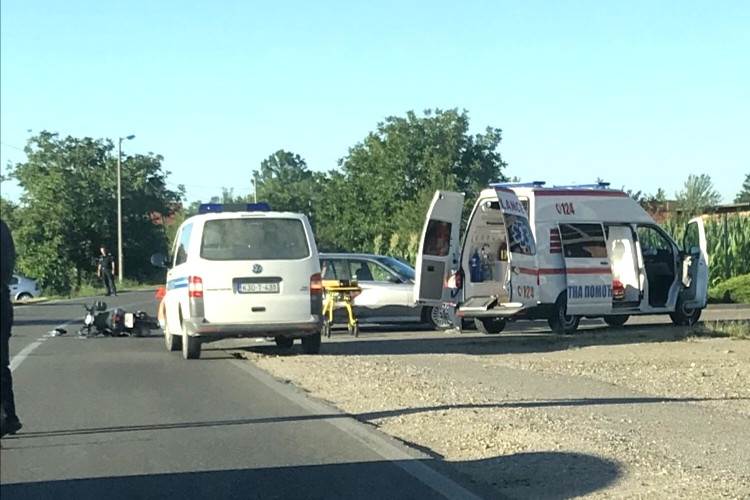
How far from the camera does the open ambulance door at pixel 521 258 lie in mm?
19312

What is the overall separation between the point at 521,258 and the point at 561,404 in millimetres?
7695

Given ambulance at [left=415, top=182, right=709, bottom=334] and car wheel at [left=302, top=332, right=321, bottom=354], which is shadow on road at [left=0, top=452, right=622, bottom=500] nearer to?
car wheel at [left=302, top=332, right=321, bottom=354]

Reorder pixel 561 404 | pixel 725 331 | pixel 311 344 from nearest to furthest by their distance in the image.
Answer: pixel 561 404, pixel 311 344, pixel 725 331

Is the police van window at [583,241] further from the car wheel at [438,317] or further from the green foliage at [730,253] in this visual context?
the green foliage at [730,253]

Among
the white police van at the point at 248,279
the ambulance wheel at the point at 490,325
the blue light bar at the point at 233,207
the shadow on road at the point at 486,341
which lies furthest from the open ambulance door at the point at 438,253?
the white police van at the point at 248,279

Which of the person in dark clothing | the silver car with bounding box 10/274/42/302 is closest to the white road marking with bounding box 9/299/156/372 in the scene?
the person in dark clothing

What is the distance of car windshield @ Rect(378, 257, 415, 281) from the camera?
22.8 metres

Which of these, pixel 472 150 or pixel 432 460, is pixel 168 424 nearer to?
pixel 432 460

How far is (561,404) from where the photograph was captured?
1188 centimetres

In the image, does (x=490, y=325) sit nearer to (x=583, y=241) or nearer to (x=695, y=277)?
(x=583, y=241)

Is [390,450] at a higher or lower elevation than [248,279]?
lower

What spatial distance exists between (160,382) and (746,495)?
326 inches

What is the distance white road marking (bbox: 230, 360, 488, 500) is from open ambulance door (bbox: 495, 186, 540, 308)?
706 cm

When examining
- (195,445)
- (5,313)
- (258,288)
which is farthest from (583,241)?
(5,313)
